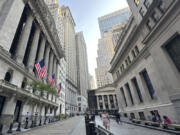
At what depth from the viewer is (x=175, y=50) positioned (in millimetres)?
Result: 12266

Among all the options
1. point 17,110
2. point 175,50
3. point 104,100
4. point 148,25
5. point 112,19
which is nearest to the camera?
point 175,50

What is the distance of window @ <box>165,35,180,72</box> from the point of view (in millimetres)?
11930

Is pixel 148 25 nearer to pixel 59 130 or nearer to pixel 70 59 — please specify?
pixel 59 130

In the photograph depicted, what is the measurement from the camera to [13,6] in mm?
18828

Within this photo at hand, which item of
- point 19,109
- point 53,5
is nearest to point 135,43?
point 19,109

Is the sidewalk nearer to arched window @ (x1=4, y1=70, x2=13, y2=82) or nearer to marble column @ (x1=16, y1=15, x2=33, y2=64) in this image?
arched window @ (x1=4, y1=70, x2=13, y2=82)

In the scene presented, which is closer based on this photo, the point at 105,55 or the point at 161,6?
the point at 161,6

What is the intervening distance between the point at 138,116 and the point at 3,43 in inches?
1149

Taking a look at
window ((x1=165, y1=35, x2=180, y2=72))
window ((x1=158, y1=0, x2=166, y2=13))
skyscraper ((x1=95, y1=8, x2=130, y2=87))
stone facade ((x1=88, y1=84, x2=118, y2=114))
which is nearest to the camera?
window ((x1=165, y1=35, x2=180, y2=72))

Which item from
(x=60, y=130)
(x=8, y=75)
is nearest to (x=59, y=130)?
(x=60, y=130)

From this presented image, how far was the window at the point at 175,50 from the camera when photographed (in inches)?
470

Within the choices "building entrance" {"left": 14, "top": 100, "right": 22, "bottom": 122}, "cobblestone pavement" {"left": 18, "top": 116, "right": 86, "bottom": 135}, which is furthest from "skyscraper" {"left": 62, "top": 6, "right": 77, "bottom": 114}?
"cobblestone pavement" {"left": 18, "top": 116, "right": 86, "bottom": 135}

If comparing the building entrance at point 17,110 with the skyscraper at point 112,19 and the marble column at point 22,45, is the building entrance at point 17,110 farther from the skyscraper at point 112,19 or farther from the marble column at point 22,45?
the skyscraper at point 112,19

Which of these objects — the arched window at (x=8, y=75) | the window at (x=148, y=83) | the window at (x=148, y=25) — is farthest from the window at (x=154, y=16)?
the arched window at (x=8, y=75)
